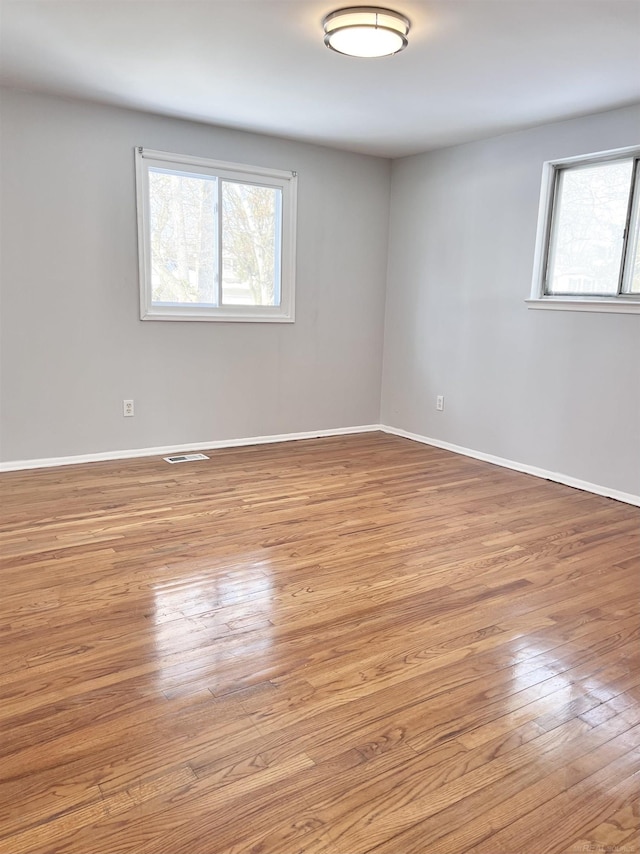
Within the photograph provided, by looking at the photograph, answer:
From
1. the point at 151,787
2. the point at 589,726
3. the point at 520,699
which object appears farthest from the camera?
the point at 520,699

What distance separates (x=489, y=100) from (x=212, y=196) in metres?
2.01

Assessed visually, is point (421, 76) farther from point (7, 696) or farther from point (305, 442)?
point (7, 696)

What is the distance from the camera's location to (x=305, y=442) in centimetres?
504

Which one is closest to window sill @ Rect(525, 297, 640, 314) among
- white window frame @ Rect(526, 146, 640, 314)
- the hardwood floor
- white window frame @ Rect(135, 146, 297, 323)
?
white window frame @ Rect(526, 146, 640, 314)

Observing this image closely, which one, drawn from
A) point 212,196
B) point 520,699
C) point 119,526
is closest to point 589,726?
point 520,699

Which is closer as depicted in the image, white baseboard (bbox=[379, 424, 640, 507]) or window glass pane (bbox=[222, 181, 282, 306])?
white baseboard (bbox=[379, 424, 640, 507])

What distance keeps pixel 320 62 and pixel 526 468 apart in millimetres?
2882

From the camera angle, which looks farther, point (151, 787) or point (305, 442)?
point (305, 442)

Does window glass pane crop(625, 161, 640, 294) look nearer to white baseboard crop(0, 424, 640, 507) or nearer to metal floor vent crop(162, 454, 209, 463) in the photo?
white baseboard crop(0, 424, 640, 507)

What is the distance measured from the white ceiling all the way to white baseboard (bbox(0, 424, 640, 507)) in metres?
2.29

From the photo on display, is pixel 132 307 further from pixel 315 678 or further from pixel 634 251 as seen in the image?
pixel 634 251

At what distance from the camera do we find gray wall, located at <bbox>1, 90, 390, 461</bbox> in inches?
150

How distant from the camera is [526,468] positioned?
14.1 ft

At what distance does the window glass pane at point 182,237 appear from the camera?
4262mm
